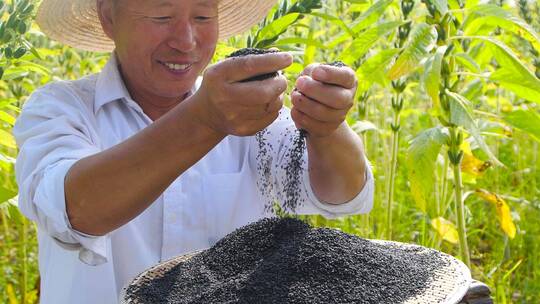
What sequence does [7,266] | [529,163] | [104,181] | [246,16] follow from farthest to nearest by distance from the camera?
[529,163] < [7,266] < [246,16] < [104,181]

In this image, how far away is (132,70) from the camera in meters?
1.88

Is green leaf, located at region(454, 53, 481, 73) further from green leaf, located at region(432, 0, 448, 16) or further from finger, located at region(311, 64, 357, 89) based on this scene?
finger, located at region(311, 64, 357, 89)

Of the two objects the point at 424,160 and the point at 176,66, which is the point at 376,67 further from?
the point at 176,66

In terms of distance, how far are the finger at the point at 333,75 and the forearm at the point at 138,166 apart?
0.21m

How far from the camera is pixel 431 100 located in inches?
107

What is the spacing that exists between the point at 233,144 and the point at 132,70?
→ 1.01ft

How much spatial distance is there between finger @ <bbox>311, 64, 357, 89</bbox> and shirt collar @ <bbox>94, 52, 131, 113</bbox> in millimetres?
581

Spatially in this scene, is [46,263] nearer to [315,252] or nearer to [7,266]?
[315,252]

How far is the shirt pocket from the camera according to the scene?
1.93 metres

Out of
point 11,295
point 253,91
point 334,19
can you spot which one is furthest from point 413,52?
point 11,295

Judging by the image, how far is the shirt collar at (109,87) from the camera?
1885 mm

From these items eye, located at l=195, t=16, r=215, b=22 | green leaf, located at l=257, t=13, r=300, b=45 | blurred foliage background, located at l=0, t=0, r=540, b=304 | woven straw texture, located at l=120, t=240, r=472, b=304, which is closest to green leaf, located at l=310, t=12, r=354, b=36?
blurred foliage background, located at l=0, t=0, r=540, b=304

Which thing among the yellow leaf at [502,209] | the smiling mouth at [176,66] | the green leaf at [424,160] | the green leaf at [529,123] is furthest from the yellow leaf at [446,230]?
the smiling mouth at [176,66]

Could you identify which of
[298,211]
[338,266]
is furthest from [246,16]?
[338,266]
